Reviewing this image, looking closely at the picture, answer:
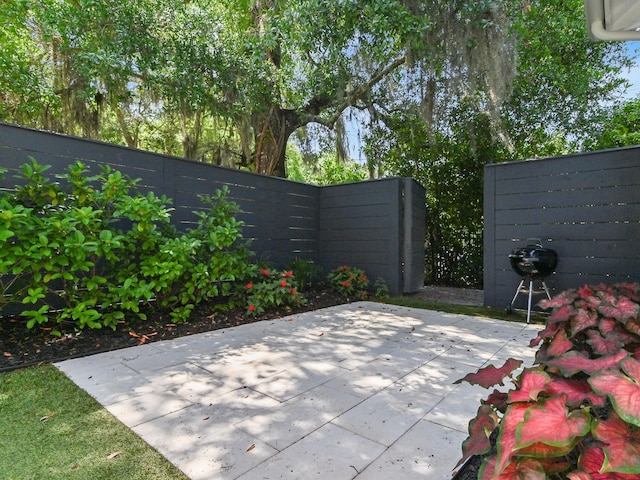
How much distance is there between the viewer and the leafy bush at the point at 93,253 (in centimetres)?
236

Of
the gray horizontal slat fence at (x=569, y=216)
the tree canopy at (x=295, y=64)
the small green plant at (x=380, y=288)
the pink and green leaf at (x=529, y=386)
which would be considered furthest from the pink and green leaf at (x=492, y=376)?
the tree canopy at (x=295, y=64)

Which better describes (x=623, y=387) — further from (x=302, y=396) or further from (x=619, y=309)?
(x=302, y=396)

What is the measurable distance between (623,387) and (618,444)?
9 cm

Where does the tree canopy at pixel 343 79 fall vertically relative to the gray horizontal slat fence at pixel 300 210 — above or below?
above

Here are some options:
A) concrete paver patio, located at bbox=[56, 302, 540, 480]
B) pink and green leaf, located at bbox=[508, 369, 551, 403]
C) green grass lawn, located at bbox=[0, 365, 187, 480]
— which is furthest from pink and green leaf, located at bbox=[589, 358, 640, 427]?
green grass lawn, located at bbox=[0, 365, 187, 480]

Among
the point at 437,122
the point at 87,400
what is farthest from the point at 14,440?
the point at 437,122

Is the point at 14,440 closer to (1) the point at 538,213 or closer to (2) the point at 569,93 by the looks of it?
(1) the point at 538,213

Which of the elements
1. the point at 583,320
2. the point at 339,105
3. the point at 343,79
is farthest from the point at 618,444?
the point at 339,105

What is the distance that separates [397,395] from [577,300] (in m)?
1.03

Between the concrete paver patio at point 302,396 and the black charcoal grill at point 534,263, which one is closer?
the concrete paver patio at point 302,396

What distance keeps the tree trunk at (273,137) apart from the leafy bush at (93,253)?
9.46ft

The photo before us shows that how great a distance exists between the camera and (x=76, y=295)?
9.05 feet

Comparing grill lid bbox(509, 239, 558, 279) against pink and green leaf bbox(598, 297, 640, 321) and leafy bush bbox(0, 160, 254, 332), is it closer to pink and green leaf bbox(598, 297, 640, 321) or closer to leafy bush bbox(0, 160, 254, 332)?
pink and green leaf bbox(598, 297, 640, 321)

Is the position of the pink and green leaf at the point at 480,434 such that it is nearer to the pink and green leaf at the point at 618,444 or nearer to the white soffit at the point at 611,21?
the pink and green leaf at the point at 618,444
